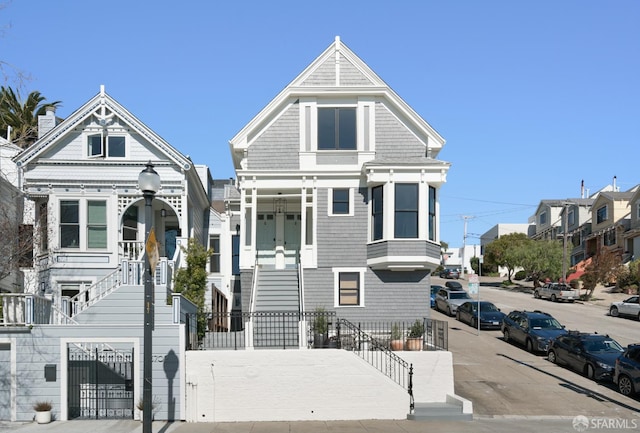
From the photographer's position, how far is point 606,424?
56.6 ft

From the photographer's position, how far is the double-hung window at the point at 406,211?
80.8 ft

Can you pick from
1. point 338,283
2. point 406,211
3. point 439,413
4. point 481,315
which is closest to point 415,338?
point 439,413

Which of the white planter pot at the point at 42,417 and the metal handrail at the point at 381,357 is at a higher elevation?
the metal handrail at the point at 381,357

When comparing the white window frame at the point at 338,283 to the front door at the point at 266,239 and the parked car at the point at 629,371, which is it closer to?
the front door at the point at 266,239

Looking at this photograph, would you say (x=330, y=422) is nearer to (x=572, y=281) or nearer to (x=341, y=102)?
(x=341, y=102)

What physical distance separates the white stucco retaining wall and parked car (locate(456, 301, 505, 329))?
17.5m

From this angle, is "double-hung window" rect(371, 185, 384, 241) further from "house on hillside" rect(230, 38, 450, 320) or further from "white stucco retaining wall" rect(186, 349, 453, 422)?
"white stucco retaining wall" rect(186, 349, 453, 422)

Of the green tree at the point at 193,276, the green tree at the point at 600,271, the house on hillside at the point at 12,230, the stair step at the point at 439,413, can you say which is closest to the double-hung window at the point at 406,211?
the green tree at the point at 193,276

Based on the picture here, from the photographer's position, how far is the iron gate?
17875mm

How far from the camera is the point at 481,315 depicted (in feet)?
114

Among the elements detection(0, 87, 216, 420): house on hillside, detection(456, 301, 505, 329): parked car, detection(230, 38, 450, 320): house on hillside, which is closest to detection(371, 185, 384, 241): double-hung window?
detection(230, 38, 450, 320): house on hillside

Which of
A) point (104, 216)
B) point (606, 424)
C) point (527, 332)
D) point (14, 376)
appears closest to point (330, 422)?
point (606, 424)

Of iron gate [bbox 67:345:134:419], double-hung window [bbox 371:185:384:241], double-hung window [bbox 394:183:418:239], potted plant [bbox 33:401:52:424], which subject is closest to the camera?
potted plant [bbox 33:401:52:424]

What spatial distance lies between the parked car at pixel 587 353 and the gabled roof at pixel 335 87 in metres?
9.03
